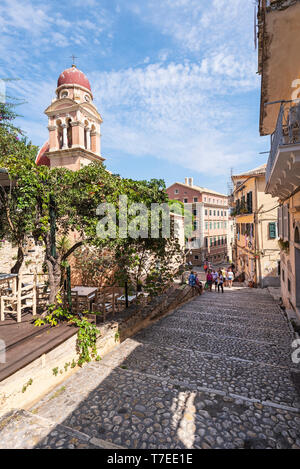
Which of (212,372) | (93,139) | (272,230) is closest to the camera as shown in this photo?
(212,372)

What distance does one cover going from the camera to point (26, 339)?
5332 mm

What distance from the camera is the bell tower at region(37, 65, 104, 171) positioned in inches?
618

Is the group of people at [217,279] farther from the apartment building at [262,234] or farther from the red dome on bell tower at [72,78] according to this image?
the red dome on bell tower at [72,78]

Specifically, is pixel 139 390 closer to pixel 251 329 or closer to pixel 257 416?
pixel 257 416

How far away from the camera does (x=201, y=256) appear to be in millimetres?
40594

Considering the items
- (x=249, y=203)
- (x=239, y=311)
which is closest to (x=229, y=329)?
(x=239, y=311)

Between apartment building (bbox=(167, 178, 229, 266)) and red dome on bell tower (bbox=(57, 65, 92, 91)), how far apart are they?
89.0 feet

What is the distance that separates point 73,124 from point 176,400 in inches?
643

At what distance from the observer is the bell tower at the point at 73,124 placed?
1570 centimetres

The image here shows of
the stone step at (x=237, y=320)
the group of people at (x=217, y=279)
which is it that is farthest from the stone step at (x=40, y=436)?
the group of people at (x=217, y=279)

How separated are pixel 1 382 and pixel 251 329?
7.04 m

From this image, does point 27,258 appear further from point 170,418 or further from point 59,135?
point 170,418

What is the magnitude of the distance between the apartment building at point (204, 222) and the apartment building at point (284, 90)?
29945mm

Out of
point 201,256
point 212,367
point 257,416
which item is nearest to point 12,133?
point 212,367
